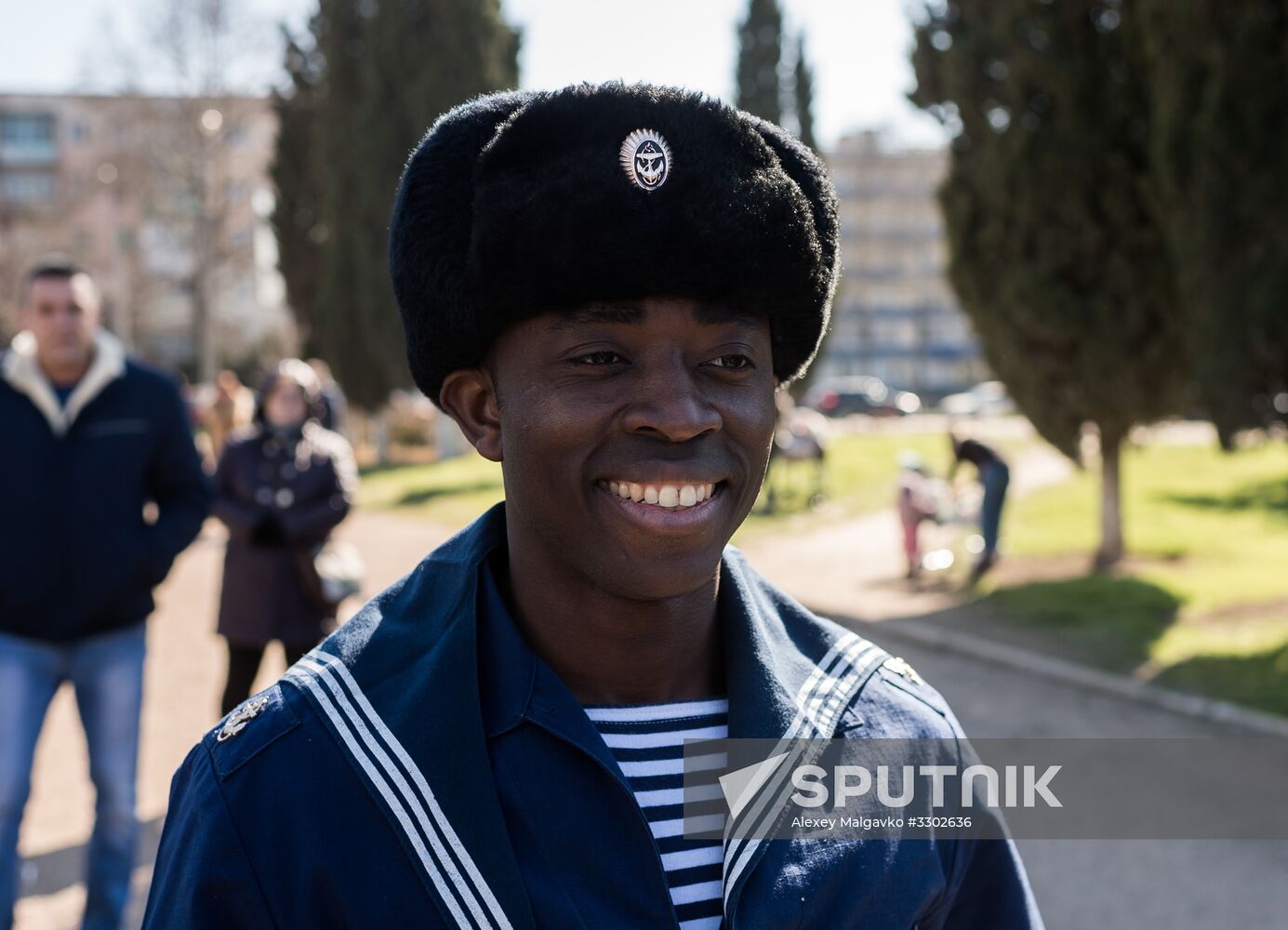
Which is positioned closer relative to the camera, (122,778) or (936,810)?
(936,810)

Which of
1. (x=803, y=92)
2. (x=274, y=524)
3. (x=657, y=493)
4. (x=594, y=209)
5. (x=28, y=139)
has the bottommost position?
(x=274, y=524)

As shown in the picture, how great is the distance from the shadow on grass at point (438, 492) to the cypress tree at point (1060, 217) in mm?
9461

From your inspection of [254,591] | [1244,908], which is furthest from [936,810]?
[254,591]

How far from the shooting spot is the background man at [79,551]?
3.91m

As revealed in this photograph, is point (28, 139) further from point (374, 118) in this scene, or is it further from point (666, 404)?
point (666, 404)

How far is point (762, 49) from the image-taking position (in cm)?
3127

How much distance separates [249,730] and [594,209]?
2.55 ft

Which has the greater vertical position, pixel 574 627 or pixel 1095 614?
pixel 574 627

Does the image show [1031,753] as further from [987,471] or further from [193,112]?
[193,112]

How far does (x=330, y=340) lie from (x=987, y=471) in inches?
689

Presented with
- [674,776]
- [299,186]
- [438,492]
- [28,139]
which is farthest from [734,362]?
[28,139]

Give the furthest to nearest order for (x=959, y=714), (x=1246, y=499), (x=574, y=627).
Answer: (x=1246, y=499) < (x=959, y=714) < (x=574, y=627)

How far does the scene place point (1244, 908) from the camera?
4.59 meters

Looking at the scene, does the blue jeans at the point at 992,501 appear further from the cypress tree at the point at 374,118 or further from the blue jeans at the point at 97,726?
the cypress tree at the point at 374,118
